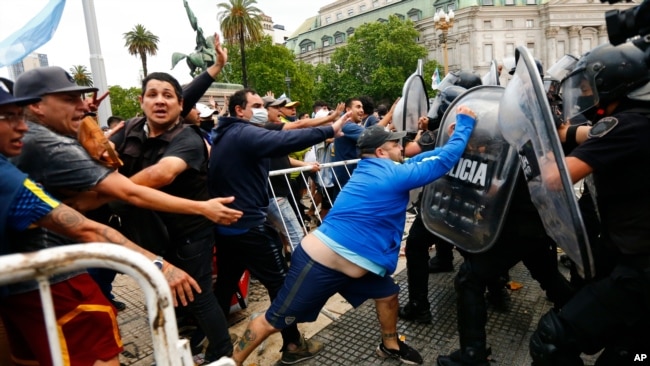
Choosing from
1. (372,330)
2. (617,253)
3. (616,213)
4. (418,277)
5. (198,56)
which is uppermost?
(198,56)

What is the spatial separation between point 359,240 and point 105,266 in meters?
1.59

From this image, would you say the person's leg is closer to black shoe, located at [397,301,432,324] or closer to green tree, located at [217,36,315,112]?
black shoe, located at [397,301,432,324]

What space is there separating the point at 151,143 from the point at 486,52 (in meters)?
53.4

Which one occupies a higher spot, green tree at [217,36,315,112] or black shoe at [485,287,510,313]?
green tree at [217,36,315,112]

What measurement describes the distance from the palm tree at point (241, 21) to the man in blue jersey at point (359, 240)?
33217 mm

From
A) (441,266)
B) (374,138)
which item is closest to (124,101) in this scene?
(441,266)

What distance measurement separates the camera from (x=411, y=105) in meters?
4.36

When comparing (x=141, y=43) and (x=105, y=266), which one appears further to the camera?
(x=141, y=43)

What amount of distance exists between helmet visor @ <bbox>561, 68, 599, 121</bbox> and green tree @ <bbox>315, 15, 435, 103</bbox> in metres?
42.5

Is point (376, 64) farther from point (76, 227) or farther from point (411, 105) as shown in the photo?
point (76, 227)

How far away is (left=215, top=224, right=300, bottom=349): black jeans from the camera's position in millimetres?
2838

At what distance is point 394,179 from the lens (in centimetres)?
252

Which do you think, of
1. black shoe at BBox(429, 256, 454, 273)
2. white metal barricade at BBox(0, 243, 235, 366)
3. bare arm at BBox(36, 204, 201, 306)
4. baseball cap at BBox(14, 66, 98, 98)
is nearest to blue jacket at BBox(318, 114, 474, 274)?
bare arm at BBox(36, 204, 201, 306)

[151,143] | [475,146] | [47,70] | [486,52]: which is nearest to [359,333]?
[475,146]
